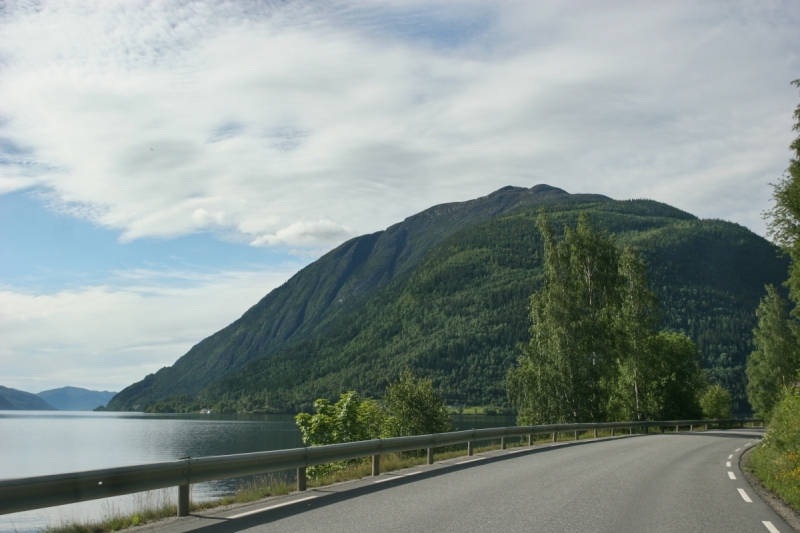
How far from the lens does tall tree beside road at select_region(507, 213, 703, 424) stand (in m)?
43.1

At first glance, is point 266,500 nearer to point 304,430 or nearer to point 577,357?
point 304,430

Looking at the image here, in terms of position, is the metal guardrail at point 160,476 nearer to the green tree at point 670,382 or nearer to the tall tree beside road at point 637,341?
the tall tree beside road at point 637,341

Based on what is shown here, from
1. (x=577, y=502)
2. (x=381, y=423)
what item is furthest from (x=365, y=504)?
(x=381, y=423)

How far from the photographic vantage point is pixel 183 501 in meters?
9.55

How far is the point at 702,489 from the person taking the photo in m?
12.8

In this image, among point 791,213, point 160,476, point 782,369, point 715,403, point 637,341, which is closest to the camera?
point 160,476

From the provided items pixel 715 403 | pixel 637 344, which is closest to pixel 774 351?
pixel 715 403

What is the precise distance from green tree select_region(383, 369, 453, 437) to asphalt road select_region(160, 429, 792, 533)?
2256cm

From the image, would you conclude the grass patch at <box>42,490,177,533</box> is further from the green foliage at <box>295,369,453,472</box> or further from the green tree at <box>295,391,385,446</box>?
the green foliage at <box>295,369,453,472</box>

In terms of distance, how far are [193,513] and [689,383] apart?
58.5 meters

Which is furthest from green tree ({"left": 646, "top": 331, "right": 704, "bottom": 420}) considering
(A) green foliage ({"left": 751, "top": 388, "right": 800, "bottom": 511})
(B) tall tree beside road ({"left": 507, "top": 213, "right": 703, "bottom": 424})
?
(A) green foliage ({"left": 751, "top": 388, "right": 800, "bottom": 511})

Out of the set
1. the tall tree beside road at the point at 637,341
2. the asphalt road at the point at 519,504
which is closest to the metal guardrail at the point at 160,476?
the asphalt road at the point at 519,504

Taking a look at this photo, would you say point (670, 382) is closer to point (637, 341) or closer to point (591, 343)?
point (637, 341)

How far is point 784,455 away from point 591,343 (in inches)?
1226
